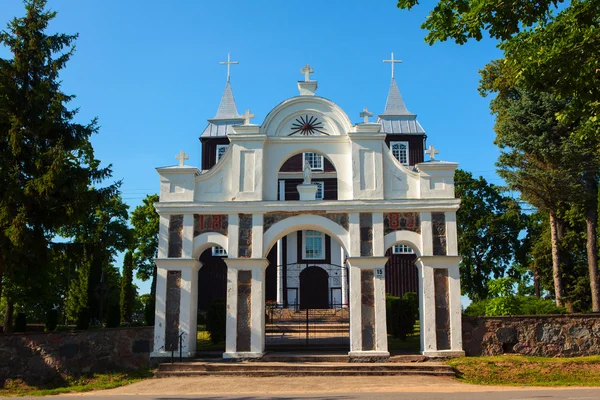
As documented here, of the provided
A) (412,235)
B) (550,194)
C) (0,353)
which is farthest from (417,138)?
(0,353)

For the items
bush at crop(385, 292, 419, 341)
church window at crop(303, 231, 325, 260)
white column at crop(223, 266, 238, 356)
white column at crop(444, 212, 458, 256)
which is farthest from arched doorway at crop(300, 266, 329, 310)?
white column at crop(444, 212, 458, 256)

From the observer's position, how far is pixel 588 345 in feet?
58.9

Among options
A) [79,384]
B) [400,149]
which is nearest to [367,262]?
[79,384]

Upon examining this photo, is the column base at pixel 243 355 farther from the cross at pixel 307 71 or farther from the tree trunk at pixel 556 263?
the tree trunk at pixel 556 263

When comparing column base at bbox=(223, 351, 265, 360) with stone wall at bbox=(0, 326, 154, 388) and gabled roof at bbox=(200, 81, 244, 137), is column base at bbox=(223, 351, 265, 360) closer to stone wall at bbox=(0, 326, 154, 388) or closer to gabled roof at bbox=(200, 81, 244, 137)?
stone wall at bbox=(0, 326, 154, 388)

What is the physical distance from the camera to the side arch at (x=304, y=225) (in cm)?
1869

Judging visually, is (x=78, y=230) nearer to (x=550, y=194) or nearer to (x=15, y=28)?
(x=15, y=28)

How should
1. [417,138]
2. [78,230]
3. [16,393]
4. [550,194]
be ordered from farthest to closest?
1. [417,138]
2. [78,230]
3. [550,194]
4. [16,393]

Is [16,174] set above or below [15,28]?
below

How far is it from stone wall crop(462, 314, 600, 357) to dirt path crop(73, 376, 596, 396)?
2.50 meters

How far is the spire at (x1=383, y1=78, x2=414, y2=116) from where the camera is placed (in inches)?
1427

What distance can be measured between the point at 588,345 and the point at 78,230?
81.5 ft

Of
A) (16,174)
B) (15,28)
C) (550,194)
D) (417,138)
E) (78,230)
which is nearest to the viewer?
(16,174)

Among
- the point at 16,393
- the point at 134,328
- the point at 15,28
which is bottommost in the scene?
the point at 16,393
